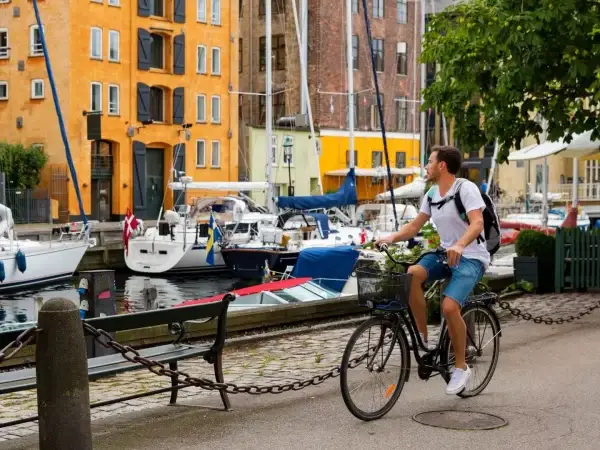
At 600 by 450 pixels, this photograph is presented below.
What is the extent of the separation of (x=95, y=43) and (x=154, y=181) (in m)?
7.40

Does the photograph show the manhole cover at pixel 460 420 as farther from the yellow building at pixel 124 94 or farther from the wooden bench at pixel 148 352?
the yellow building at pixel 124 94

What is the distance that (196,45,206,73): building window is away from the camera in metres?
64.6

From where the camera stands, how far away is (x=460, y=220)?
9203mm

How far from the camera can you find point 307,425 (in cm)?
861

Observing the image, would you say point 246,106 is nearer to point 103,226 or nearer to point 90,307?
point 103,226

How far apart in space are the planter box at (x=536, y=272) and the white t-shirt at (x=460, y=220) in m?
10.2

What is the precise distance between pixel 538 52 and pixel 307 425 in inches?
373

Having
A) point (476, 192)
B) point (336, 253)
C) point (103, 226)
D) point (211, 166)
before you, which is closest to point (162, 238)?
point (103, 226)

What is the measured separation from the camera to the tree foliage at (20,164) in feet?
180

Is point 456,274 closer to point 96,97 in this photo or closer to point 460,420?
point 460,420

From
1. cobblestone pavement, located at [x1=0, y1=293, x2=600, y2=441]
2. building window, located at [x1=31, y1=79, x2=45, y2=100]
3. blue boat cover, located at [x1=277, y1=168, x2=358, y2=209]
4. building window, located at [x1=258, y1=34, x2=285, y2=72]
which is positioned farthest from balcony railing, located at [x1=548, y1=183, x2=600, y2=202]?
cobblestone pavement, located at [x1=0, y1=293, x2=600, y2=441]

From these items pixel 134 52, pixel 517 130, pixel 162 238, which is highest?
pixel 134 52

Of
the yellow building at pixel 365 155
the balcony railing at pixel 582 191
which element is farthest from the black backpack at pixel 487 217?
Result: the yellow building at pixel 365 155

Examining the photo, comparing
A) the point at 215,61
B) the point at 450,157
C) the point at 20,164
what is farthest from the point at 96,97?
the point at 450,157
